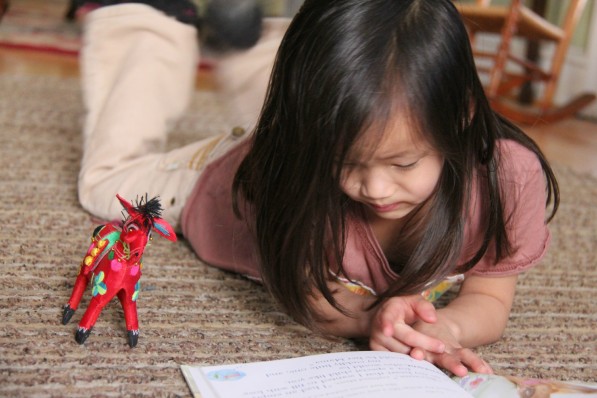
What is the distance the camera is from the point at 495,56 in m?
2.12

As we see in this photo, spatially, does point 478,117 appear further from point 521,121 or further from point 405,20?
point 521,121

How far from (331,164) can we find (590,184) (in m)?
0.94

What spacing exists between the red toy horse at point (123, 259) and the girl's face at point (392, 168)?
0.17 metres

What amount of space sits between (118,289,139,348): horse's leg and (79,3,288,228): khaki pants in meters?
0.38

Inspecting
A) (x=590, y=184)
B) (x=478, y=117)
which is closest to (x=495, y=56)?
(x=590, y=184)

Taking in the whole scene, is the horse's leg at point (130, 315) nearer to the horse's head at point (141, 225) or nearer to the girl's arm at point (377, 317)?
the horse's head at point (141, 225)

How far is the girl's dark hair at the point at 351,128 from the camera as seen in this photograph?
2.17ft

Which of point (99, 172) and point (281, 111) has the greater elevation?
point (281, 111)

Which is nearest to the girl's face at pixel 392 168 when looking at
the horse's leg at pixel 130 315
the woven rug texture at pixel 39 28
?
the horse's leg at pixel 130 315

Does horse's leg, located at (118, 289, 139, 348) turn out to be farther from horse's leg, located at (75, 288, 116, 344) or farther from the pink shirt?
the pink shirt

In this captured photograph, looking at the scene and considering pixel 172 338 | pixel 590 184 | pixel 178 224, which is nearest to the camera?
pixel 172 338

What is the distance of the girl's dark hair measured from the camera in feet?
2.17

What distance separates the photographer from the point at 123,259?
2.30 ft

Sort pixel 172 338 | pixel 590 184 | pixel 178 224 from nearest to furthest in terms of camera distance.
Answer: pixel 172 338 → pixel 178 224 → pixel 590 184
